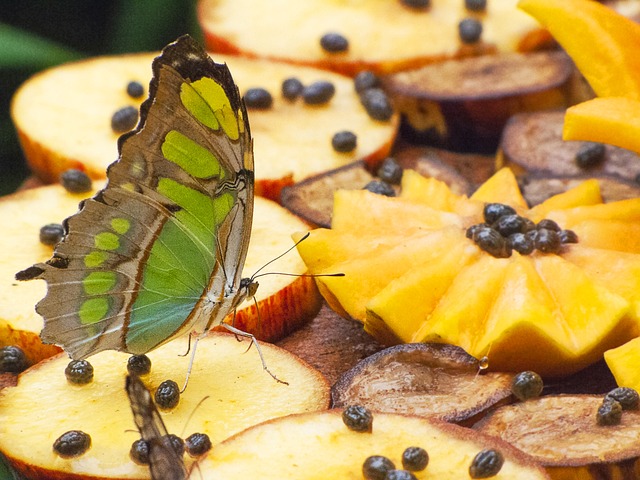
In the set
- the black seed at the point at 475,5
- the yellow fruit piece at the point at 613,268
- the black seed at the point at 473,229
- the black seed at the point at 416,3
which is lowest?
the yellow fruit piece at the point at 613,268

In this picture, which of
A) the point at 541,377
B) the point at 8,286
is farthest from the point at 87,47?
the point at 541,377

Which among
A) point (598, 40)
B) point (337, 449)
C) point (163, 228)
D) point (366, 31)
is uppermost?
point (598, 40)

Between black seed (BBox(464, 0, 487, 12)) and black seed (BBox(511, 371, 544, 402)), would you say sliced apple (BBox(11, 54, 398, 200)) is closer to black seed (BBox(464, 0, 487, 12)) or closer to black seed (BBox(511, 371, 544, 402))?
black seed (BBox(464, 0, 487, 12))

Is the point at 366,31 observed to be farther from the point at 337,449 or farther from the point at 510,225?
the point at 337,449

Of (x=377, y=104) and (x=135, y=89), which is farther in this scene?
(x=135, y=89)

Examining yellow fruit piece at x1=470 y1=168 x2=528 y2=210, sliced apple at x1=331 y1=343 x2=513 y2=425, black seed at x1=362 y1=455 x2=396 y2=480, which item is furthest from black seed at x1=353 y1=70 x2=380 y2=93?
black seed at x1=362 y1=455 x2=396 y2=480

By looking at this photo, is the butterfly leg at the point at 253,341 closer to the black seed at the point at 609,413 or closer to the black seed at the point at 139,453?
the black seed at the point at 139,453

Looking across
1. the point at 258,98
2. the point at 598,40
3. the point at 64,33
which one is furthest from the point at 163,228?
the point at 64,33

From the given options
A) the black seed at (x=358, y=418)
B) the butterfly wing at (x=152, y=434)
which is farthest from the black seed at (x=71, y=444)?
the black seed at (x=358, y=418)
